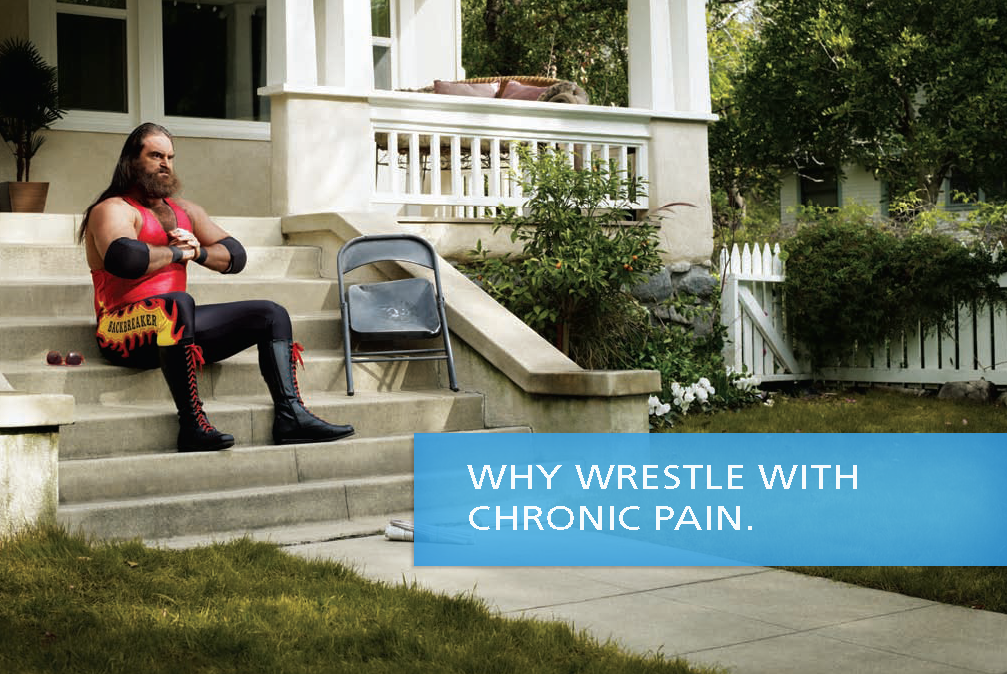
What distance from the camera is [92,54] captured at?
10.7 m

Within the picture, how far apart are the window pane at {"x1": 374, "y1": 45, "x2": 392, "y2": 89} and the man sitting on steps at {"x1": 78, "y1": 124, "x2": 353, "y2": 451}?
6522 mm

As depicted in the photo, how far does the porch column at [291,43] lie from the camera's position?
8336 mm

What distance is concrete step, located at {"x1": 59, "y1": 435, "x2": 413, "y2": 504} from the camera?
5312 mm

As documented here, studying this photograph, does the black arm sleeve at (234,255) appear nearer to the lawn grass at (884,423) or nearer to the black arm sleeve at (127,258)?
the black arm sleeve at (127,258)

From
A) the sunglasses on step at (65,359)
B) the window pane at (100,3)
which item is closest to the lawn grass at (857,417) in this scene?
the sunglasses on step at (65,359)

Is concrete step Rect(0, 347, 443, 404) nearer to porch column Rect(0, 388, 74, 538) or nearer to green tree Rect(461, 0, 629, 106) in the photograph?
porch column Rect(0, 388, 74, 538)

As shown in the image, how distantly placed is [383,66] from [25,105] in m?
3.87

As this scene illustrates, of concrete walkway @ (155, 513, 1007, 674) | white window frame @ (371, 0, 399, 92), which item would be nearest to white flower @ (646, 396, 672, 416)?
concrete walkway @ (155, 513, 1007, 674)

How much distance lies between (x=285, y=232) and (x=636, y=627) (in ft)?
16.2

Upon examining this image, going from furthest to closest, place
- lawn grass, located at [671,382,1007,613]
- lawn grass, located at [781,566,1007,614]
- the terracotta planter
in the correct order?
the terracotta planter → lawn grass, located at [671,382,1007,613] → lawn grass, located at [781,566,1007,614]

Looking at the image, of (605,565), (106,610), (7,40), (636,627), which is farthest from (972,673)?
(7,40)

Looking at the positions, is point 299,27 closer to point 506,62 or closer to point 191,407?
point 191,407

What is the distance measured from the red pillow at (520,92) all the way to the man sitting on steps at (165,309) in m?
5.22

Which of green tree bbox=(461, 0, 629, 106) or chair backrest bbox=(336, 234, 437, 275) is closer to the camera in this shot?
chair backrest bbox=(336, 234, 437, 275)
